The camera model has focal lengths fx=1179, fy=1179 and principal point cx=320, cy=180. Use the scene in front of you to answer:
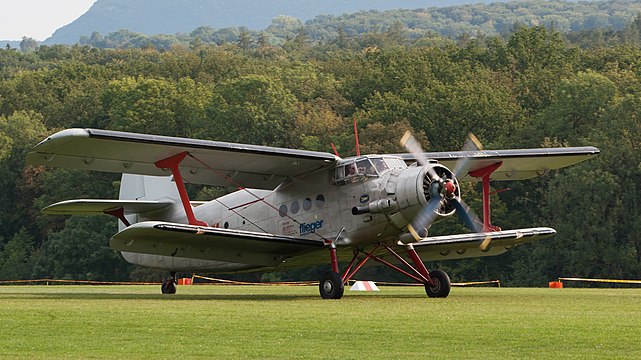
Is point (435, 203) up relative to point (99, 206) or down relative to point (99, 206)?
down

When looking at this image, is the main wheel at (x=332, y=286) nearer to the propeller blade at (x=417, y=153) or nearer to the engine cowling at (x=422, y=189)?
the engine cowling at (x=422, y=189)

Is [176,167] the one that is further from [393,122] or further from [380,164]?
[393,122]

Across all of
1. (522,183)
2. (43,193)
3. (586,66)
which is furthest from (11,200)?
(586,66)

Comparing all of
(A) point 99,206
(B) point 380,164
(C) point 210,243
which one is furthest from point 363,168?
(A) point 99,206

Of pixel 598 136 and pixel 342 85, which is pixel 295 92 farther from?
pixel 598 136

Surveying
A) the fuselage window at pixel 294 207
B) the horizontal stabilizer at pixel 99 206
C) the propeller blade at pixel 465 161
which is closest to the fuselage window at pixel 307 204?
the fuselage window at pixel 294 207

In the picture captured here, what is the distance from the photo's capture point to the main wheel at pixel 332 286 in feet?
81.7

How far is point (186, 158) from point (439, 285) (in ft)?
20.8

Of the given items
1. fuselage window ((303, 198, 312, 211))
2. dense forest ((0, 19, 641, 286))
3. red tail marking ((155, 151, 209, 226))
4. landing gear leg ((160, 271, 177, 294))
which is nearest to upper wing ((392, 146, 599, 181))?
fuselage window ((303, 198, 312, 211))

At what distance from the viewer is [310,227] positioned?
1043 inches

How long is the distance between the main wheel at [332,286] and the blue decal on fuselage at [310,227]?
1439 mm

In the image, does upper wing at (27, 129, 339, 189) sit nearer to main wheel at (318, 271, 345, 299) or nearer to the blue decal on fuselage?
the blue decal on fuselage

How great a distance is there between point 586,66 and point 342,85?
22605 mm

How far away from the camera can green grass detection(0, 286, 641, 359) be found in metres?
13.6
